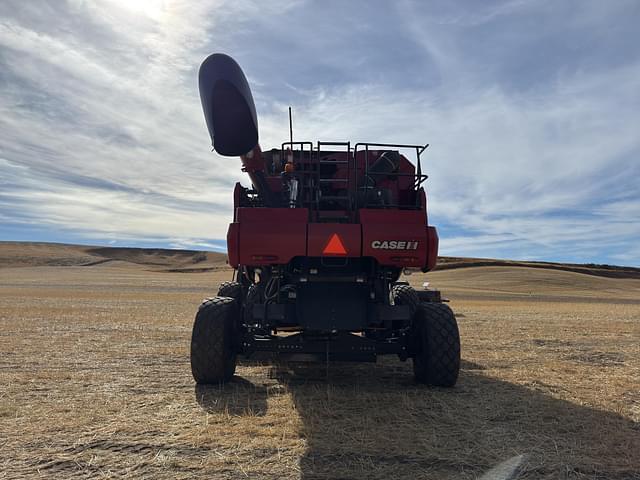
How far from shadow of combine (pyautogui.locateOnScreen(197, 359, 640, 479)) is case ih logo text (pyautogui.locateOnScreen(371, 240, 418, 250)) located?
5.93 feet

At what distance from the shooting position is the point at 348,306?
620 cm

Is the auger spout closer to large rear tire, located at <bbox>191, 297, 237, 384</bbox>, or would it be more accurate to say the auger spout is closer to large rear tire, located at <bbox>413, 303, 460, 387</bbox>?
large rear tire, located at <bbox>191, 297, 237, 384</bbox>

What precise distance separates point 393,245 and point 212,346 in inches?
103

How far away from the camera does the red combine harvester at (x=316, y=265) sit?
582cm

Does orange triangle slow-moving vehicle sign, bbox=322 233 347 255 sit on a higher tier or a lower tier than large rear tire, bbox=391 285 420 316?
higher

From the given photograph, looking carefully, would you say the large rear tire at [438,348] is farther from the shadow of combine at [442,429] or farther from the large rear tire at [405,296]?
the large rear tire at [405,296]

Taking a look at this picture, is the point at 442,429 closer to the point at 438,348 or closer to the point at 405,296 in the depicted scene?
the point at 438,348

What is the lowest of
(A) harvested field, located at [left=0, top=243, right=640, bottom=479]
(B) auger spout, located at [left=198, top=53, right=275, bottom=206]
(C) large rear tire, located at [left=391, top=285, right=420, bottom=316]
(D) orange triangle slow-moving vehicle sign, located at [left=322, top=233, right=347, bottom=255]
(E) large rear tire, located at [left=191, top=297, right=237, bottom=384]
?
(A) harvested field, located at [left=0, top=243, right=640, bottom=479]

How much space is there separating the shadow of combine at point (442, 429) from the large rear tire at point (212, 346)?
8.8 inches

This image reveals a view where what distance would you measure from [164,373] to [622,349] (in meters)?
8.68

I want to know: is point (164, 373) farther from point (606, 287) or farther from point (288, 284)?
point (606, 287)

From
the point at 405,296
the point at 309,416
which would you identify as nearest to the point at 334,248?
the point at 309,416

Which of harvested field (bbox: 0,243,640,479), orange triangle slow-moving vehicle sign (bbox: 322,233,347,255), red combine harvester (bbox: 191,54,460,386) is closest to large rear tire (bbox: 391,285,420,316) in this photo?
harvested field (bbox: 0,243,640,479)

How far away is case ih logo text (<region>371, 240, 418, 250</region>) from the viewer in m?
5.84
